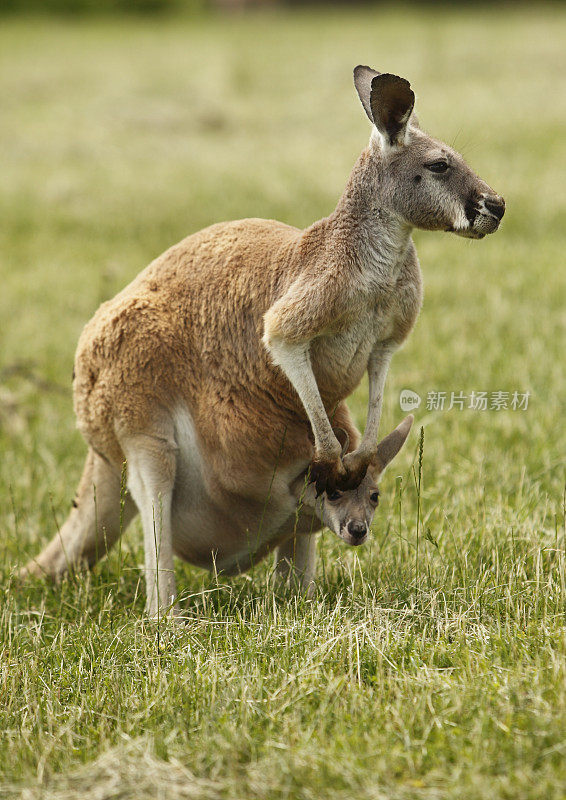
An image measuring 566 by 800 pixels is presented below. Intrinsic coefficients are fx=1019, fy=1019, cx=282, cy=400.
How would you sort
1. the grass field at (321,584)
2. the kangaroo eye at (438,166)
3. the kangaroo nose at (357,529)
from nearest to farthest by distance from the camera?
the grass field at (321,584), the kangaroo eye at (438,166), the kangaroo nose at (357,529)

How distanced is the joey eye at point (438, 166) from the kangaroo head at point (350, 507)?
91cm

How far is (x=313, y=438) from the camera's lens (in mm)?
3178

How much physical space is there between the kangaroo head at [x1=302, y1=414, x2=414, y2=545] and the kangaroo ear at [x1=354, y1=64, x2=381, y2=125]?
106 centimetres

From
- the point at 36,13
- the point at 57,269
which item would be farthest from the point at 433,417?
the point at 36,13

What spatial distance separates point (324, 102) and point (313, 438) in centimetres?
1453

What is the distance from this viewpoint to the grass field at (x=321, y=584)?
7.64 ft

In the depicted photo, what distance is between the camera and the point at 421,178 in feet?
9.06

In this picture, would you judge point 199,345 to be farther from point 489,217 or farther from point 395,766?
point 395,766

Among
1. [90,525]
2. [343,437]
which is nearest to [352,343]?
[343,437]

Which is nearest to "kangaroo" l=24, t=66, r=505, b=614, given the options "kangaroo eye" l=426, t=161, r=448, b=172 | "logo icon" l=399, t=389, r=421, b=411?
"kangaroo eye" l=426, t=161, r=448, b=172

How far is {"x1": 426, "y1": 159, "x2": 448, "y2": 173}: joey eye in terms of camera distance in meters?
2.74

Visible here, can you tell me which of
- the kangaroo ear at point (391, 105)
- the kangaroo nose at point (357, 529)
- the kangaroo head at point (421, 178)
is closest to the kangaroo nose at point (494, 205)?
the kangaroo head at point (421, 178)

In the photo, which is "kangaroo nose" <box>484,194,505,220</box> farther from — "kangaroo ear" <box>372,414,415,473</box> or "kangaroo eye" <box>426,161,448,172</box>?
"kangaroo ear" <box>372,414,415,473</box>

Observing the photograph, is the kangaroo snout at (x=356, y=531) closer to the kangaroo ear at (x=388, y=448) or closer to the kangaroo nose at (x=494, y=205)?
the kangaroo ear at (x=388, y=448)
